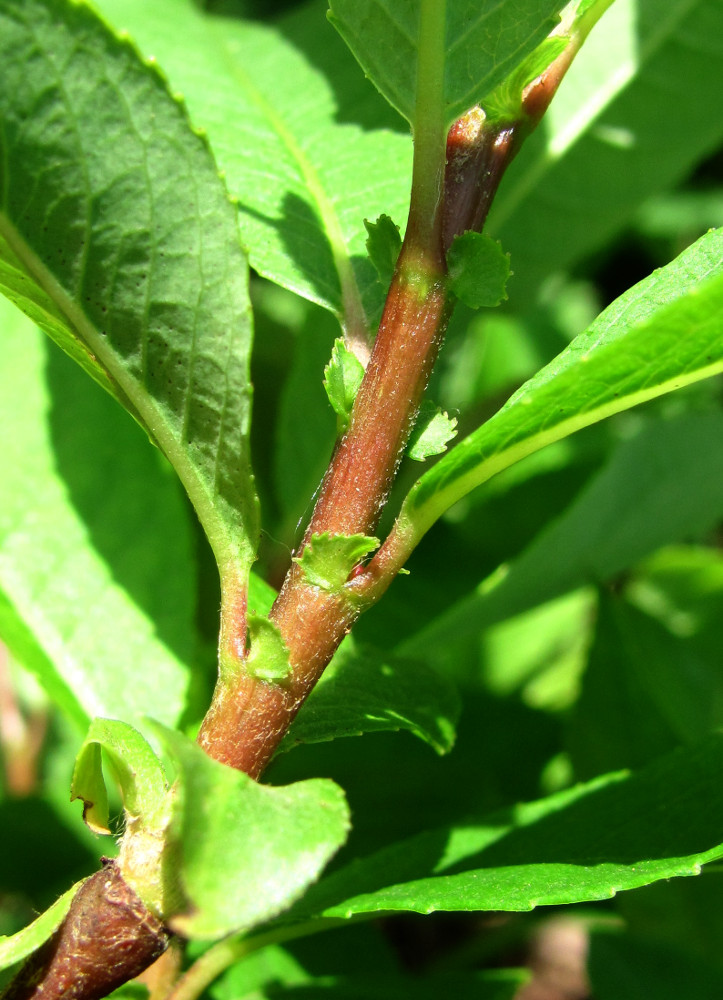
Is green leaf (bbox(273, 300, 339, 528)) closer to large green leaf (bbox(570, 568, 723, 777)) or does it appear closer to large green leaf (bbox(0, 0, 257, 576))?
large green leaf (bbox(570, 568, 723, 777))

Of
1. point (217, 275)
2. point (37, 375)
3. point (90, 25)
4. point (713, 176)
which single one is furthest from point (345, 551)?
point (713, 176)

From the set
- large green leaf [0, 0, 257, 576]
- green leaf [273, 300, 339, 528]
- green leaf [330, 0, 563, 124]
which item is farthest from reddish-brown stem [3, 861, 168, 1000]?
green leaf [273, 300, 339, 528]

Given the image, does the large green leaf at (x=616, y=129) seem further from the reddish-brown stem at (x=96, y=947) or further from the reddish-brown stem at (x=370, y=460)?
the reddish-brown stem at (x=96, y=947)

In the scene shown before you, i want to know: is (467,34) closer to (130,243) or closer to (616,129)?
(130,243)

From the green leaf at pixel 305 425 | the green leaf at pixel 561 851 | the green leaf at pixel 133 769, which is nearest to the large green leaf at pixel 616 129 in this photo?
the green leaf at pixel 305 425

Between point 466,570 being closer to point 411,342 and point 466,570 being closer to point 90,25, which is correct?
point 411,342

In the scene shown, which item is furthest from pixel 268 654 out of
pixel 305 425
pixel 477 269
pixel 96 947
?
pixel 305 425

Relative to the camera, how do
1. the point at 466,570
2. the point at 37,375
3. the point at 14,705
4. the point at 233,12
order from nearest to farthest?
the point at 37,375 → the point at 466,570 → the point at 14,705 → the point at 233,12
